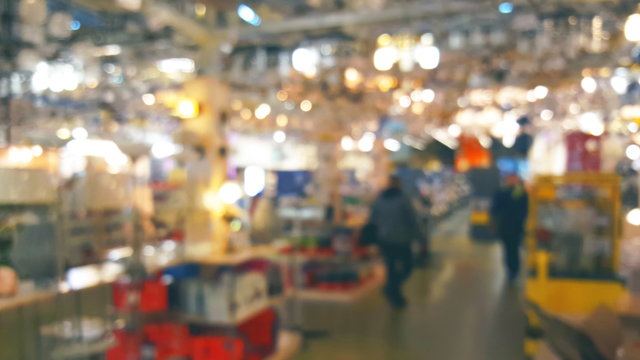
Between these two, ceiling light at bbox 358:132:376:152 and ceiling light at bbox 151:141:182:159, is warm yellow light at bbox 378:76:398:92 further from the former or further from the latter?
ceiling light at bbox 358:132:376:152

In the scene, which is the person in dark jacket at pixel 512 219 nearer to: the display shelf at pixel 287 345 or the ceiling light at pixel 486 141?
the display shelf at pixel 287 345

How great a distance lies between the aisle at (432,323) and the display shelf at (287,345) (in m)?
0.11

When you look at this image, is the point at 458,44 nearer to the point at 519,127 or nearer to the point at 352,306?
the point at 352,306

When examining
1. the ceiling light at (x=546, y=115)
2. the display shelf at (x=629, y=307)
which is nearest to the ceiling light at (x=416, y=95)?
the ceiling light at (x=546, y=115)

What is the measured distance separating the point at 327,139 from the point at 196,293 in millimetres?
5655

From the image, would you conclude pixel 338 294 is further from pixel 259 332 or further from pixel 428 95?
pixel 428 95

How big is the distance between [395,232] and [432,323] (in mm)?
1203

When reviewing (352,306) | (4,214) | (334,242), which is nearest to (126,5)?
(4,214)

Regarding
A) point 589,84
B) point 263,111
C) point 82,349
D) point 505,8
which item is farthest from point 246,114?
point 82,349

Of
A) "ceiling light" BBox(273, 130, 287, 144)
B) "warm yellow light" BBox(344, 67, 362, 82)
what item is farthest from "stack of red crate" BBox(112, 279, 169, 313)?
"ceiling light" BBox(273, 130, 287, 144)

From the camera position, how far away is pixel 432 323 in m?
6.75

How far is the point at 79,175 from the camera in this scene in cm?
443

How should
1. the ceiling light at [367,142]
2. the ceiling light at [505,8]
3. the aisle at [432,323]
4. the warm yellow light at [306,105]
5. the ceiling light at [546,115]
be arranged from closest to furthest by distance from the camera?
the aisle at [432,323]
the ceiling light at [505,8]
the warm yellow light at [306,105]
the ceiling light at [546,115]
the ceiling light at [367,142]

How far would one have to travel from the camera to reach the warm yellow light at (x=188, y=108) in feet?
20.0
